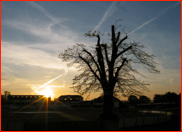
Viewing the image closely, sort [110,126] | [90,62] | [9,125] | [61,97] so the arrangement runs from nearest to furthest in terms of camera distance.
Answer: [9,125]
[110,126]
[90,62]
[61,97]

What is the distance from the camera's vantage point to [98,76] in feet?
72.9

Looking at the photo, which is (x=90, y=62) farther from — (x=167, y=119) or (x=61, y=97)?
(x=61, y=97)

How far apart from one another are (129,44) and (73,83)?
841cm

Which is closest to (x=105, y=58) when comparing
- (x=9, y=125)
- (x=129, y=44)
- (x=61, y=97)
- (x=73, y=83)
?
(x=129, y=44)

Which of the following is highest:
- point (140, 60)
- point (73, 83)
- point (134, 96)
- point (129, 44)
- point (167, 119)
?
point (129, 44)

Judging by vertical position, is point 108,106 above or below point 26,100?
below

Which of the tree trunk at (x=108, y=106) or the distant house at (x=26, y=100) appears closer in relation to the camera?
the tree trunk at (x=108, y=106)

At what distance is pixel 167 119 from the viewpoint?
72.9 ft

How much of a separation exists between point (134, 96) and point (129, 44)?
6389 millimetres

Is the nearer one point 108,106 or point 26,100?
point 108,106

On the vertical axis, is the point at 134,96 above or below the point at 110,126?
above

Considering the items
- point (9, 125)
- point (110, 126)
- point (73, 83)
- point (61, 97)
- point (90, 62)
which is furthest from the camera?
point (61, 97)

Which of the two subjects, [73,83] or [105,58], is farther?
[105,58]

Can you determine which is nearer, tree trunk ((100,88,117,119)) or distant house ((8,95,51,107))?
tree trunk ((100,88,117,119))
